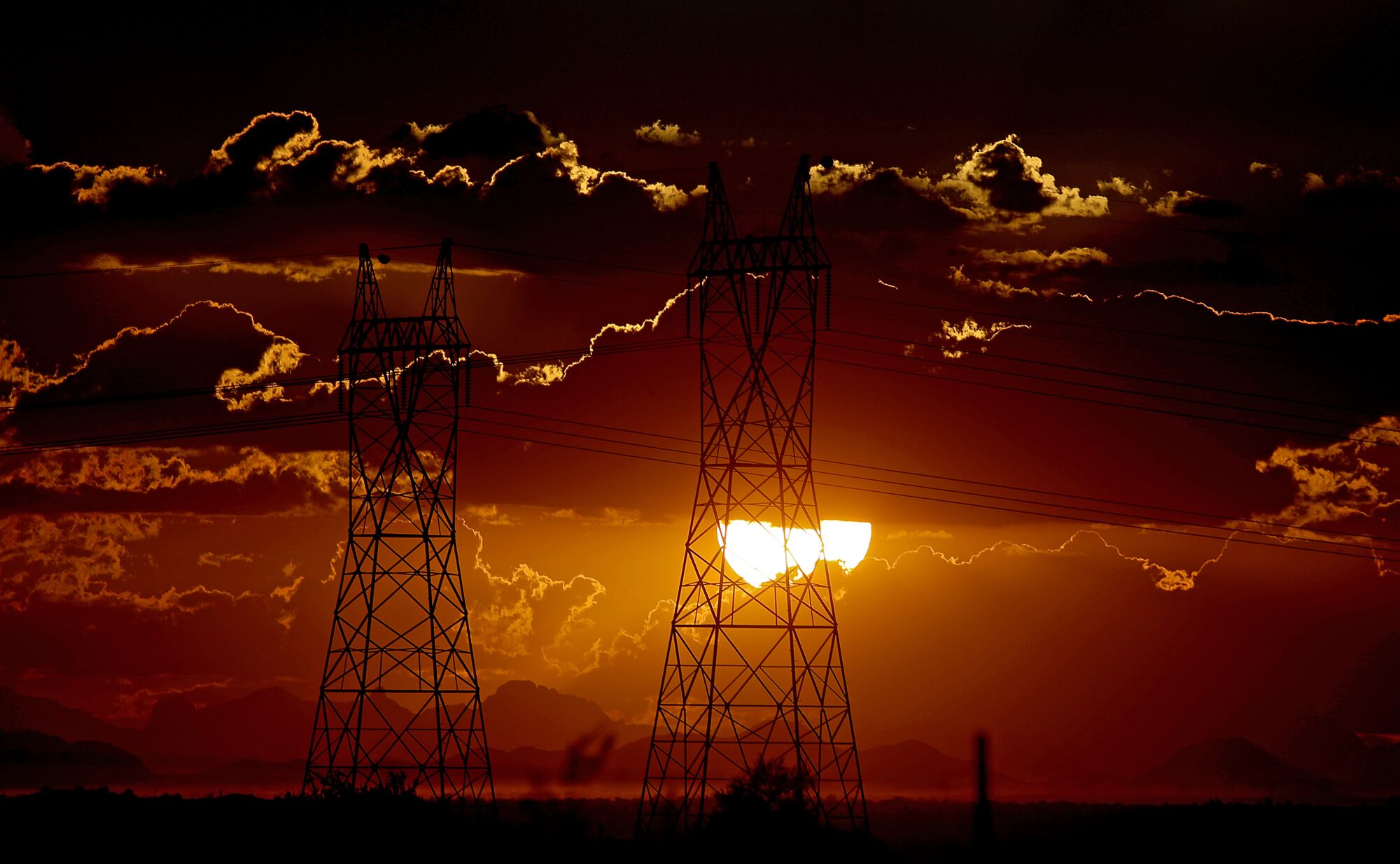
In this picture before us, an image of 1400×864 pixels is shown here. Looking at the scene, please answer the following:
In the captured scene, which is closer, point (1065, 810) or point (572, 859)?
point (572, 859)

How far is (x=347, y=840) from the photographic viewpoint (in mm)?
51281

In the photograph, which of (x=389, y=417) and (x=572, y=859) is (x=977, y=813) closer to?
(x=572, y=859)

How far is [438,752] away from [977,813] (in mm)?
20733

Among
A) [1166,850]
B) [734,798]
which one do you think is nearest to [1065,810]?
[1166,850]

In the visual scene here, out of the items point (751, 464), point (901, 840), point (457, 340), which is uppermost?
point (457, 340)

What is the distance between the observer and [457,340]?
187 feet

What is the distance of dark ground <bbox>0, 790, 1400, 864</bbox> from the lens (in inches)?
2004

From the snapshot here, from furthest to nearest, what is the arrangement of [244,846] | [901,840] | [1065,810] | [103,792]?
[1065,810] → [901,840] → [103,792] → [244,846]

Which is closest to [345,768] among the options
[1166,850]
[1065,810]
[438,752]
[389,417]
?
[438,752]

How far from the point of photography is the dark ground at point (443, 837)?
5091cm

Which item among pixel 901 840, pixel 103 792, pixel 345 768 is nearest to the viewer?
pixel 345 768

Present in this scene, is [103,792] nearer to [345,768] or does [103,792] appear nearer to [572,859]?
[345,768]

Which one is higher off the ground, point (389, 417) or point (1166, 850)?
point (389, 417)

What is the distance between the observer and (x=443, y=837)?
52.0 m
